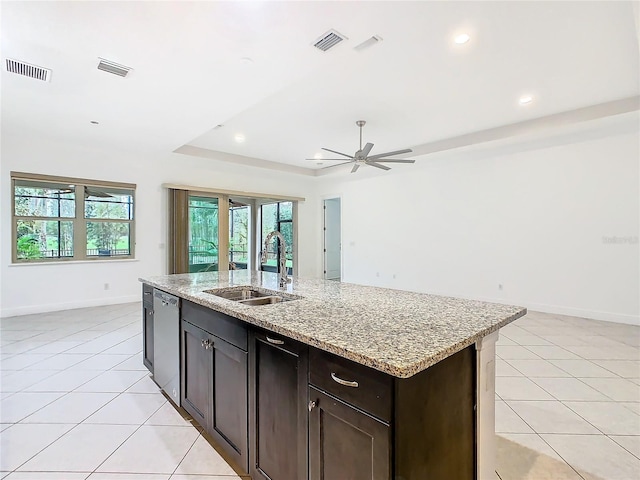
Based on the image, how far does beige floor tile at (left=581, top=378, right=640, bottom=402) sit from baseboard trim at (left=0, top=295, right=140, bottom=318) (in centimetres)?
639

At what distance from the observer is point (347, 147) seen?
588cm

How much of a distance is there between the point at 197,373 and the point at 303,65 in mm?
2502

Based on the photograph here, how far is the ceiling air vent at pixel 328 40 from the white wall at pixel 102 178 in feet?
Result: 14.3

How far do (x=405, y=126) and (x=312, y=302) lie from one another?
12.6 ft

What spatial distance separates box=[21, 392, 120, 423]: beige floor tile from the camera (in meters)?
2.18

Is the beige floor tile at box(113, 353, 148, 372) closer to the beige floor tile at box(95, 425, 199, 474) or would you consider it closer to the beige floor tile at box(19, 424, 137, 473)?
the beige floor tile at box(19, 424, 137, 473)

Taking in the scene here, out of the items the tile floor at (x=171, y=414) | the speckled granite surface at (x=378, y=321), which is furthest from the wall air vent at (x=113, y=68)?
the tile floor at (x=171, y=414)

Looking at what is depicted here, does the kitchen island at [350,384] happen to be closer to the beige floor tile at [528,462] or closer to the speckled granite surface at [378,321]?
the speckled granite surface at [378,321]

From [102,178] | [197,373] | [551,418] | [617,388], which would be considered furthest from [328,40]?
[102,178]

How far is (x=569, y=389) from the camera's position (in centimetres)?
257

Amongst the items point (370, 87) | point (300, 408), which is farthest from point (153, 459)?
point (370, 87)

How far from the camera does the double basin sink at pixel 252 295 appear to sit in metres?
2.12

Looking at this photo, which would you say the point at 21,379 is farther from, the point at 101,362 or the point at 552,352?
the point at 552,352

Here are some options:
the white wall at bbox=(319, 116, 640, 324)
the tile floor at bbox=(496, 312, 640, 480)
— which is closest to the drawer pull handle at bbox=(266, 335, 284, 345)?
the tile floor at bbox=(496, 312, 640, 480)
